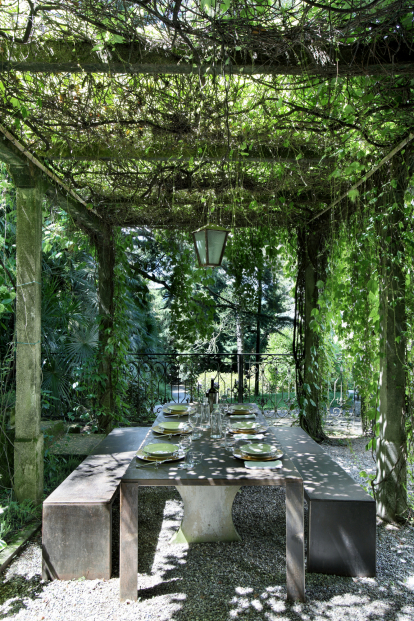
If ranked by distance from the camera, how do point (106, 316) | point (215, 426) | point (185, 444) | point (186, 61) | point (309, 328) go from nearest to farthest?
point (186, 61)
point (185, 444)
point (215, 426)
point (309, 328)
point (106, 316)

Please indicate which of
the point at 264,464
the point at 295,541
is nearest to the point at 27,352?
the point at 264,464

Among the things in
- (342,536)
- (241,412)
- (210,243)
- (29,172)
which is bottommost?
(342,536)

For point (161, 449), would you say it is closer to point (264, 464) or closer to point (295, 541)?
point (264, 464)

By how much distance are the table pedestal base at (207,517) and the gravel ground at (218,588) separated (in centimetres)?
6

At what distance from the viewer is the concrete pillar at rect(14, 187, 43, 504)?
3.24 m

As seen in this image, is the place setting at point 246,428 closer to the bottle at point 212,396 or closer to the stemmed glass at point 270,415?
the bottle at point 212,396

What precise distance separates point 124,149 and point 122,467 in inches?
86.1

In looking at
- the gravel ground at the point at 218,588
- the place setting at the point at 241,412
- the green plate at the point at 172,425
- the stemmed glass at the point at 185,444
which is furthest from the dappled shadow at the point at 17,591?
the place setting at the point at 241,412

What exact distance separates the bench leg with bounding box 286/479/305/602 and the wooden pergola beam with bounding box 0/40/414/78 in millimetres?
1986

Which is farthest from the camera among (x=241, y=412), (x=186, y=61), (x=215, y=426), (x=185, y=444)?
(x=241, y=412)

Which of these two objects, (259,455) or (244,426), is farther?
(244,426)

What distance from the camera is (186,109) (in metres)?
2.68

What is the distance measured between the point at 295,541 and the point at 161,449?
0.84 meters

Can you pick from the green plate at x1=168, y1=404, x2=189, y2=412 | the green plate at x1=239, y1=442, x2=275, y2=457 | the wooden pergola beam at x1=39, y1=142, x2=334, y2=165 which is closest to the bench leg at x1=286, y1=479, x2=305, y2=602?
the green plate at x1=239, y1=442, x2=275, y2=457
